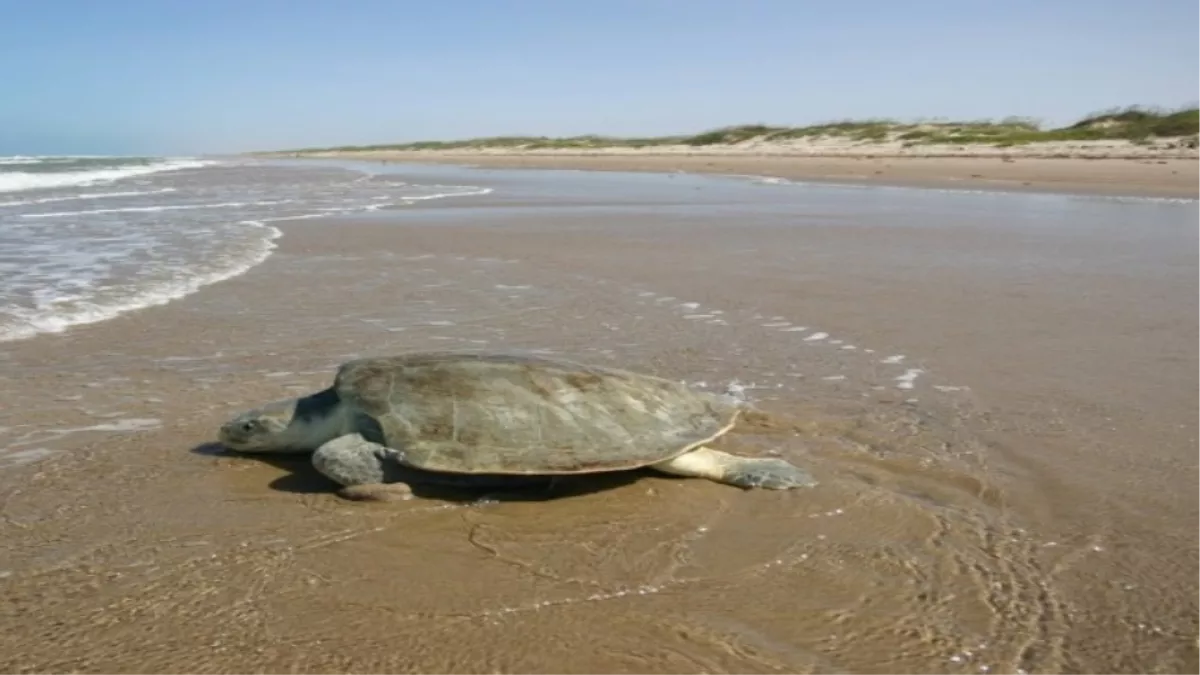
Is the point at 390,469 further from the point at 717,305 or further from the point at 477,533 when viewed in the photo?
the point at 717,305

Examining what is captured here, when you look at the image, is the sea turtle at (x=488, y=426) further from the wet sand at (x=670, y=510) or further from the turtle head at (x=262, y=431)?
the wet sand at (x=670, y=510)

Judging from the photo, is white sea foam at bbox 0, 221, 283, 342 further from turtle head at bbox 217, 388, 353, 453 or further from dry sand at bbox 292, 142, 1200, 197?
dry sand at bbox 292, 142, 1200, 197

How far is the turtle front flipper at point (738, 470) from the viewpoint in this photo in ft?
15.0

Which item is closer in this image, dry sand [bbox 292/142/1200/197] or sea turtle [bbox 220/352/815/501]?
sea turtle [bbox 220/352/815/501]

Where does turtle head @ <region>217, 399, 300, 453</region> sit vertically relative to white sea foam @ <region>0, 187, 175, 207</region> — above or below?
above

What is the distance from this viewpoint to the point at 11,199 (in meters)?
23.9

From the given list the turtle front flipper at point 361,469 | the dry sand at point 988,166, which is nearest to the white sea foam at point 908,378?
the turtle front flipper at point 361,469

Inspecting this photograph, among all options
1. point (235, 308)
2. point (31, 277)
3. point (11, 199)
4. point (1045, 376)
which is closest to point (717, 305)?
point (1045, 376)

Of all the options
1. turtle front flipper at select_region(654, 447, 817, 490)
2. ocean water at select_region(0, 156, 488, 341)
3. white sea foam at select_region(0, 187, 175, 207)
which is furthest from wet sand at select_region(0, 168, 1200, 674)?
white sea foam at select_region(0, 187, 175, 207)

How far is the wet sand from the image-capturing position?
3.17 meters

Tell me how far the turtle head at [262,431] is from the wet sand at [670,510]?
10 cm

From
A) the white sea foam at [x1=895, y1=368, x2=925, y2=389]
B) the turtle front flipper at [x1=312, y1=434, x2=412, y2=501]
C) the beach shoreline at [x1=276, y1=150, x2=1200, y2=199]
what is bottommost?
the beach shoreline at [x1=276, y1=150, x2=1200, y2=199]

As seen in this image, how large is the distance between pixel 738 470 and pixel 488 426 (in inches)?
47.0

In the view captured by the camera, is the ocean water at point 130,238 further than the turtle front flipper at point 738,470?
Yes
